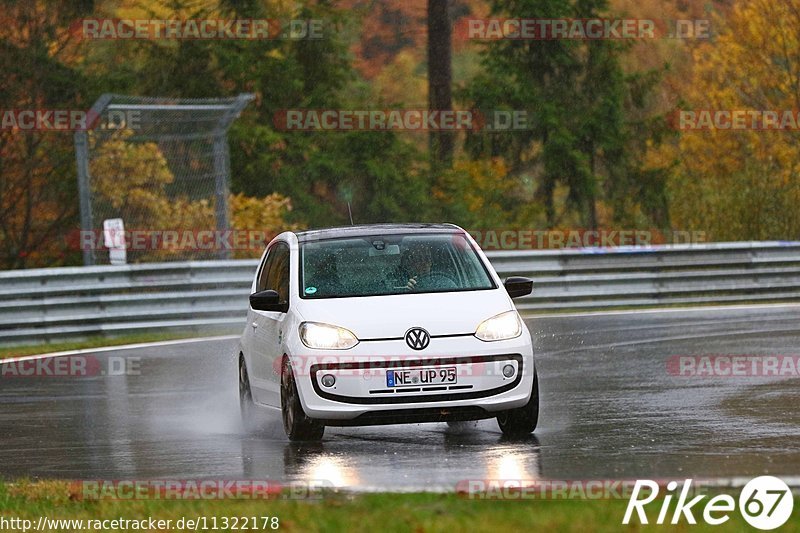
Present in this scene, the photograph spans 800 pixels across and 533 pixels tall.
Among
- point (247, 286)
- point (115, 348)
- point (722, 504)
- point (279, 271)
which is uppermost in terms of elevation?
point (279, 271)

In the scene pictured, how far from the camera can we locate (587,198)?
4362 cm

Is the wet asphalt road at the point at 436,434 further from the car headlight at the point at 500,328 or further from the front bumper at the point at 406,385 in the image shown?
the car headlight at the point at 500,328

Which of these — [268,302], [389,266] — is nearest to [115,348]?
[268,302]

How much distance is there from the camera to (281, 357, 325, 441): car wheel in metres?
11.7

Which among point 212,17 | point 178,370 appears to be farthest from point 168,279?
point 212,17

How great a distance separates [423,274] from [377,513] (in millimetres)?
4617

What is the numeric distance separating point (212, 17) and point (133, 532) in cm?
3651

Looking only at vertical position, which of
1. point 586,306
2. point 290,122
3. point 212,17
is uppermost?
point 212,17

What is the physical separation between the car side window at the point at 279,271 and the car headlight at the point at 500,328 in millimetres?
1674

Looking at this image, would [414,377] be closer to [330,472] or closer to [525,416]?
[525,416]

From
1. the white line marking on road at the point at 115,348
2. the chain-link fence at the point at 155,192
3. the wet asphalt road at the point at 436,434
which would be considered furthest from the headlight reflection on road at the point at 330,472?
the chain-link fence at the point at 155,192

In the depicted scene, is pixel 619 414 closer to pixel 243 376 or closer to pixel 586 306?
pixel 243 376

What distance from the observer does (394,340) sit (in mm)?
11430

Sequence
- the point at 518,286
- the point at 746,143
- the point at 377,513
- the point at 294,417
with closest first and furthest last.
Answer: the point at 377,513, the point at 294,417, the point at 518,286, the point at 746,143
